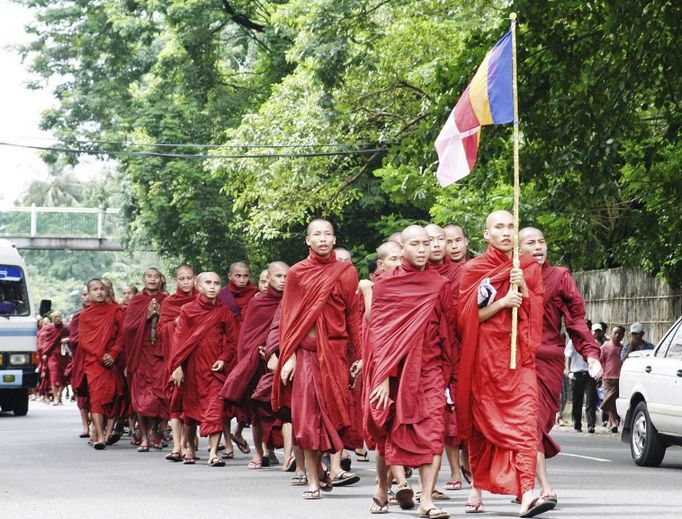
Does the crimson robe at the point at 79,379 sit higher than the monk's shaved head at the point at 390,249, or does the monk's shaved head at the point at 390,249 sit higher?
the monk's shaved head at the point at 390,249

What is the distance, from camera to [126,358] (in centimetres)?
1806

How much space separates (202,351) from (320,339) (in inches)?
151

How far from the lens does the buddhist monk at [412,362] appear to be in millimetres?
10102

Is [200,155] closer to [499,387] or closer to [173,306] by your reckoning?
[173,306]

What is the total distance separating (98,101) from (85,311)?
26301 millimetres

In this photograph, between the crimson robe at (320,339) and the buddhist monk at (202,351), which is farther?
the buddhist monk at (202,351)

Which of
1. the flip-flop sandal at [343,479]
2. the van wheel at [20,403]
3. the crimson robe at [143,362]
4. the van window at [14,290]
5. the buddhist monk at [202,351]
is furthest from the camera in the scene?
the van wheel at [20,403]

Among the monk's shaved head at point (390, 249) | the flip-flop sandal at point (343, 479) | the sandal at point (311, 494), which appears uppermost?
the monk's shaved head at point (390, 249)

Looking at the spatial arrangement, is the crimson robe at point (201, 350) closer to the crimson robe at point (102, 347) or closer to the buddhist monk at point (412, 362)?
the crimson robe at point (102, 347)

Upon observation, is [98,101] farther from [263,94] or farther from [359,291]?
[359,291]

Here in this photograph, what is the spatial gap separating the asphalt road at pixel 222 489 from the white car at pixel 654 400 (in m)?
0.28

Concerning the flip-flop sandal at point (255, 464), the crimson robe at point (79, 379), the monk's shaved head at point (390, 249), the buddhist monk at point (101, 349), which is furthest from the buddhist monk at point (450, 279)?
the crimson robe at point (79, 379)

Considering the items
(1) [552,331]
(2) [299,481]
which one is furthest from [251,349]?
(1) [552,331]

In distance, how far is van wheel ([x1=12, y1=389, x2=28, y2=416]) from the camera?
85.4ft
